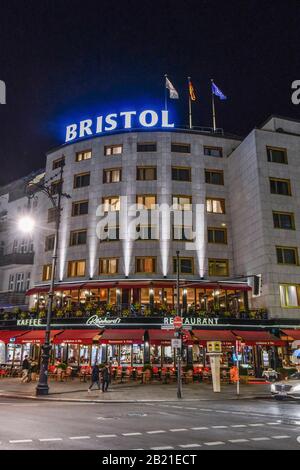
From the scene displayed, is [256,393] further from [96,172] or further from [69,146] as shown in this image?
[69,146]

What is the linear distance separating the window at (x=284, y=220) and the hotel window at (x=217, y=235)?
5.64 m

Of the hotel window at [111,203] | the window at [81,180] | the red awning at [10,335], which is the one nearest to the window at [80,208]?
the window at [81,180]

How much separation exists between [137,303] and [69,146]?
810 inches

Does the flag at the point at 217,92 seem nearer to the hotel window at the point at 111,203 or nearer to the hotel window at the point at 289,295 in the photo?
the hotel window at the point at 111,203

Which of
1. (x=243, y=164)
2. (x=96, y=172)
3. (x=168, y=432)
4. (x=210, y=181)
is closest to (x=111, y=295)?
(x=96, y=172)

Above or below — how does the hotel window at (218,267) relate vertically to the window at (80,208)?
below

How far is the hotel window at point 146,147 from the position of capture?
42.0m

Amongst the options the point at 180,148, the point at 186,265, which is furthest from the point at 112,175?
the point at 186,265

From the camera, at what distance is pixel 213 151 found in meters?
43.4

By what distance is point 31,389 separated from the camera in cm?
2597

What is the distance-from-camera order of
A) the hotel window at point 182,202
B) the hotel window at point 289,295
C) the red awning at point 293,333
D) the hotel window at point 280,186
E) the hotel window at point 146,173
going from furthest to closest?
the hotel window at point 146,173, the hotel window at point 182,202, the hotel window at point 280,186, the hotel window at point 289,295, the red awning at point 293,333

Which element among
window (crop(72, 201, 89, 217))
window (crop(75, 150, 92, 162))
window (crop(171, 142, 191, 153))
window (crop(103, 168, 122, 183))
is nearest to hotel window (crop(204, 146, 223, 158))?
window (crop(171, 142, 191, 153))

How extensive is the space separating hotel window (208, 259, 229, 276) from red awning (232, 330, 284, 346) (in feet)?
25.1

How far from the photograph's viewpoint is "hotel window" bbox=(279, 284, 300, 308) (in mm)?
35250
